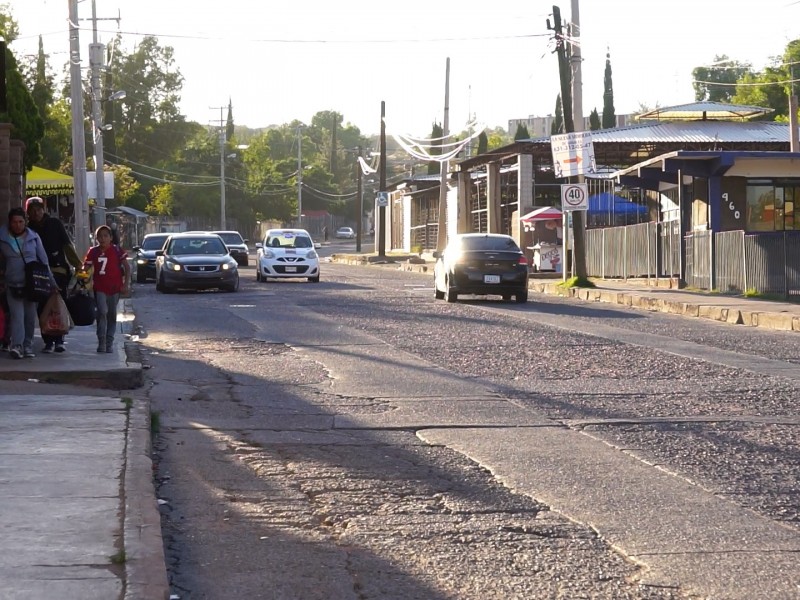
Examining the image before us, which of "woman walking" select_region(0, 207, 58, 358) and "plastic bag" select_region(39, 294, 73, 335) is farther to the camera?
"plastic bag" select_region(39, 294, 73, 335)

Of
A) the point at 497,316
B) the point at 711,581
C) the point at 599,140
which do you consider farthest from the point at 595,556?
the point at 599,140

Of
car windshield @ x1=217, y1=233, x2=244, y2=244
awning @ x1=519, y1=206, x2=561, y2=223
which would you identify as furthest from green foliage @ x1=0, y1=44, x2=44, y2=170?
awning @ x1=519, y1=206, x2=561, y2=223

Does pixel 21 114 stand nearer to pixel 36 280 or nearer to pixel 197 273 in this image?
pixel 197 273

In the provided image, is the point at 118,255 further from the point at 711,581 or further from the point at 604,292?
the point at 604,292

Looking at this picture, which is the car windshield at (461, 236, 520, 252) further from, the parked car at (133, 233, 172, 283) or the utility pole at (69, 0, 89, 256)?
the parked car at (133, 233, 172, 283)

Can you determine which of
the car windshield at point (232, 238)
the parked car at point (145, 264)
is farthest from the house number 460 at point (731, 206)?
the car windshield at point (232, 238)

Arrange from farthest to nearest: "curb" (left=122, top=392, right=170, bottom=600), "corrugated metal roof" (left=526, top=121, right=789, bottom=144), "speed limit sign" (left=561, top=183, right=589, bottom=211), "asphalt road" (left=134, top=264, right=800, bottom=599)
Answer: "corrugated metal roof" (left=526, top=121, right=789, bottom=144), "speed limit sign" (left=561, top=183, right=589, bottom=211), "asphalt road" (left=134, top=264, right=800, bottom=599), "curb" (left=122, top=392, right=170, bottom=600)

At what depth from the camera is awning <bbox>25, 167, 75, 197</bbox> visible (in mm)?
32281

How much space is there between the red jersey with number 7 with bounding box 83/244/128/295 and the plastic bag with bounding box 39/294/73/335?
29.0 inches

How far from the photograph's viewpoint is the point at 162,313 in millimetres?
22922

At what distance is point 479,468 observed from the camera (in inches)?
310

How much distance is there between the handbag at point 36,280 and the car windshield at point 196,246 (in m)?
18.0

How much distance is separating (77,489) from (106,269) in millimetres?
7539

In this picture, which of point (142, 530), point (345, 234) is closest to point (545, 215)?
point (142, 530)
